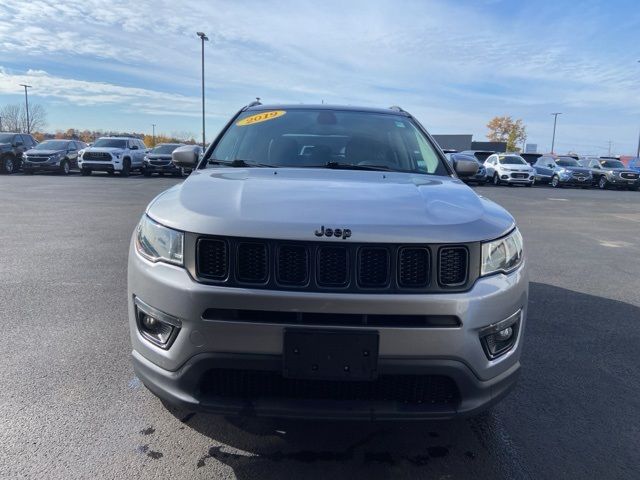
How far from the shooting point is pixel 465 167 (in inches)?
150

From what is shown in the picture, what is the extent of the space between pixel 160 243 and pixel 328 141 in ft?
5.82

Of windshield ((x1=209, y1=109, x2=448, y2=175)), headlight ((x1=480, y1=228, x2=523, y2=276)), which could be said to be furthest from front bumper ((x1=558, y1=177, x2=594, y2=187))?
headlight ((x1=480, y1=228, x2=523, y2=276))

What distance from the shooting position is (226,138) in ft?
12.8

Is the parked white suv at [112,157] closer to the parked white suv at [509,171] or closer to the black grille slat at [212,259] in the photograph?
the parked white suv at [509,171]

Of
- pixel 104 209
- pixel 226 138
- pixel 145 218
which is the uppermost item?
pixel 226 138

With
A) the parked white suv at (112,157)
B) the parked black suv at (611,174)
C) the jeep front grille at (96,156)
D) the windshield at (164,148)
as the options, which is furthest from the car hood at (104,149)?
the parked black suv at (611,174)

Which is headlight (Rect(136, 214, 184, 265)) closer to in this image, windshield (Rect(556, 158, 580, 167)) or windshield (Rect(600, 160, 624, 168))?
windshield (Rect(556, 158, 580, 167))

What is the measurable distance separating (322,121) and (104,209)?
921cm

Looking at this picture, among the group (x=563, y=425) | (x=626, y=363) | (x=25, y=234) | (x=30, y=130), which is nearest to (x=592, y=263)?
(x=626, y=363)

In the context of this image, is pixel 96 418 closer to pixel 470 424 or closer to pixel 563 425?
pixel 470 424

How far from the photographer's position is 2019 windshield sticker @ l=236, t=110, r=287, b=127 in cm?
400

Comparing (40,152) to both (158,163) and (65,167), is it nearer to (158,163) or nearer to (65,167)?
(65,167)

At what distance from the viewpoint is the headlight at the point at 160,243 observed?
224cm

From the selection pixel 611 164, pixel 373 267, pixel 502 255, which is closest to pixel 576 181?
pixel 611 164
